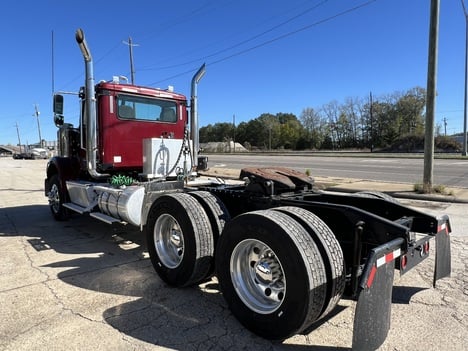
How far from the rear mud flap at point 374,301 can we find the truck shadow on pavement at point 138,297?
1.42 ft

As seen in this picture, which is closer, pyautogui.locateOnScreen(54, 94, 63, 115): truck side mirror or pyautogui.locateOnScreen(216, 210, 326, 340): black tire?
pyautogui.locateOnScreen(216, 210, 326, 340): black tire

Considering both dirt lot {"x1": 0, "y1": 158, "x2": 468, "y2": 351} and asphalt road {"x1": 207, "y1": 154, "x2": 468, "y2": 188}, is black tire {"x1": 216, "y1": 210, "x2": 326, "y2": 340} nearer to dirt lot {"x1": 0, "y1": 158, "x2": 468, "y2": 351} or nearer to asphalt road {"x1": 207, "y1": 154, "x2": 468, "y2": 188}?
dirt lot {"x1": 0, "y1": 158, "x2": 468, "y2": 351}

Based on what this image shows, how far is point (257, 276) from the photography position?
3.28 metres

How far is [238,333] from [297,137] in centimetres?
9664

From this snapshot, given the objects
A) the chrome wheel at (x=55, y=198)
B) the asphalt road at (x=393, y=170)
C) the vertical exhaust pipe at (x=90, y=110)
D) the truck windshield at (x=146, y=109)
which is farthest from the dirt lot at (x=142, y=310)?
the asphalt road at (x=393, y=170)

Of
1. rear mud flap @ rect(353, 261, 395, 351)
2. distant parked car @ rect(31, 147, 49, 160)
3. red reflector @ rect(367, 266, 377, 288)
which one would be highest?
distant parked car @ rect(31, 147, 49, 160)

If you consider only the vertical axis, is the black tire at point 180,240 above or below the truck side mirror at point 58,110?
below

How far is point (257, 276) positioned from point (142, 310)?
1185 mm

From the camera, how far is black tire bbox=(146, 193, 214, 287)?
3811 mm

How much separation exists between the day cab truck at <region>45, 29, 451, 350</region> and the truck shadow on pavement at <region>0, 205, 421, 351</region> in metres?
0.17

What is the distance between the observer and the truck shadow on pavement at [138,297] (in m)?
3.03

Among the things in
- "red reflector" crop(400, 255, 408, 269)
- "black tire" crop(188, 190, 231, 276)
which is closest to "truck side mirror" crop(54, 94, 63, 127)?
"black tire" crop(188, 190, 231, 276)

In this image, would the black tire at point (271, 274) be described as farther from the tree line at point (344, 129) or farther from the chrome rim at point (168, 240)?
the tree line at point (344, 129)

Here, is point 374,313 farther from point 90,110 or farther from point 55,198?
point 55,198
